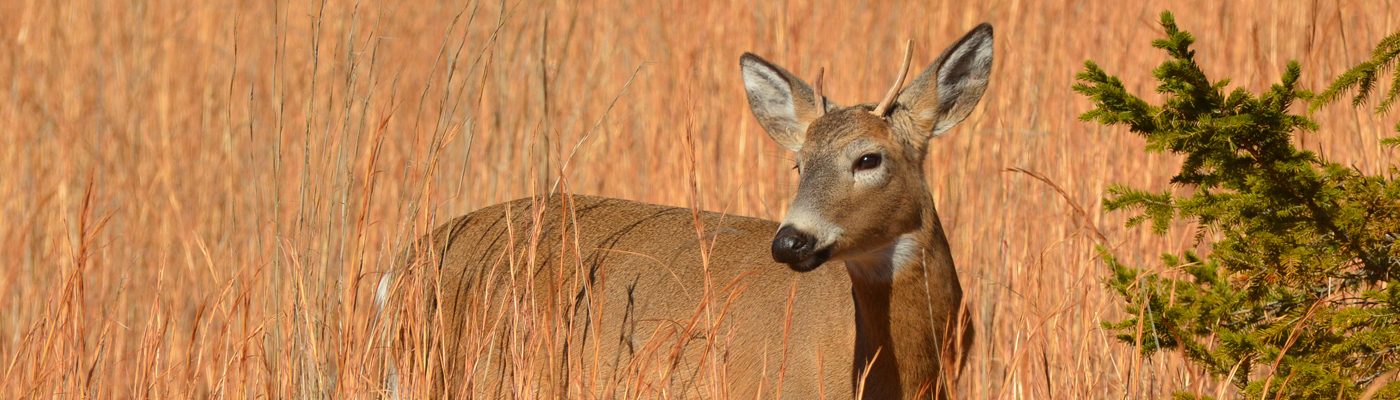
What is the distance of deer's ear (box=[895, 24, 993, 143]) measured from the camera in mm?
4180

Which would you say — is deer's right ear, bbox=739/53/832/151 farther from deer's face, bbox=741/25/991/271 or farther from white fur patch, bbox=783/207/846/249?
white fur patch, bbox=783/207/846/249

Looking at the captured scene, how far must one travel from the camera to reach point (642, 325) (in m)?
4.55

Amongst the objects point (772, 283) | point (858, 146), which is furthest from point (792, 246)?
point (772, 283)

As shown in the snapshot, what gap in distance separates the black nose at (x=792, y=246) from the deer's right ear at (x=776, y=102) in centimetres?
86

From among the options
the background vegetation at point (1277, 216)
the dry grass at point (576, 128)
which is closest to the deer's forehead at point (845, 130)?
the background vegetation at point (1277, 216)

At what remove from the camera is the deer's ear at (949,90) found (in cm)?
418

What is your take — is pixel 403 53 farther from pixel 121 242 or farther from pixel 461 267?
pixel 461 267

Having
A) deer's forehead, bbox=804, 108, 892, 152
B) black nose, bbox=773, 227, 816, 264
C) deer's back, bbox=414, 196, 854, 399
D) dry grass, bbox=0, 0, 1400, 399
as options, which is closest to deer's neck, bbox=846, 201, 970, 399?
deer's back, bbox=414, 196, 854, 399

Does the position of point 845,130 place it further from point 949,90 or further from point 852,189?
point 949,90

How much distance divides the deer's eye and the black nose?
0.37 m

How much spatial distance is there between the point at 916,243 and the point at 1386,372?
3.80ft

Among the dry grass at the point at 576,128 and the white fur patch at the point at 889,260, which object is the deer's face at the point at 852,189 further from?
the dry grass at the point at 576,128

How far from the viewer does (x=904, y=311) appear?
3980 mm

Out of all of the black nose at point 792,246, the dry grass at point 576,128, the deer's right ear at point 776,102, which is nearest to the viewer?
the black nose at point 792,246
